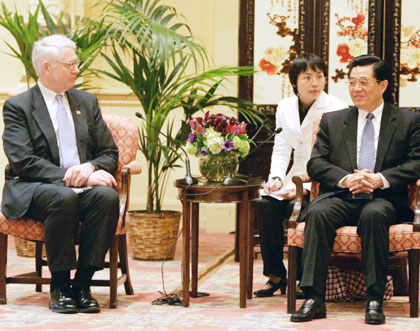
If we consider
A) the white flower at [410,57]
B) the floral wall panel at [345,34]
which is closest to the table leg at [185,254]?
the floral wall panel at [345,34]

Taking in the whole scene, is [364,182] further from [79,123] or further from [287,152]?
[79,123]

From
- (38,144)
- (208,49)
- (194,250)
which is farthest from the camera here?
(208,49)

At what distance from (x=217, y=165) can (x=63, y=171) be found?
0.84 m

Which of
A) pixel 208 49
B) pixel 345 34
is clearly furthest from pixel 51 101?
pixel 208 49

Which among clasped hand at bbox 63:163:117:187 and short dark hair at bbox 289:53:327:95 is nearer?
clasped hand at bbox 63:163:117:187

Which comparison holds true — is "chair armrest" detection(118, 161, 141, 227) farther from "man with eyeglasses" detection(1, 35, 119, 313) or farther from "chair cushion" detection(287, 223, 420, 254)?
"chair cushion" detection(287, 223, 420, 254)

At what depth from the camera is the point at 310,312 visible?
12.7ft

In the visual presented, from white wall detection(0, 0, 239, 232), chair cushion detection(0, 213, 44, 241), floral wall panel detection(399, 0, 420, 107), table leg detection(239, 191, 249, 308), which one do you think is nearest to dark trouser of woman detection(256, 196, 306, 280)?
table leg detection(239, 191, 249, 308)

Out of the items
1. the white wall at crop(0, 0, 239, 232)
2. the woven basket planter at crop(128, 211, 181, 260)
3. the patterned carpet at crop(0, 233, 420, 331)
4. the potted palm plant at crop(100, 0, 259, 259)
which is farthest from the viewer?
the white wall at crop(0, 0, 239, 232)

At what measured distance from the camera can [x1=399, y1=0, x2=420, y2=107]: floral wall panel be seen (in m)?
6.07

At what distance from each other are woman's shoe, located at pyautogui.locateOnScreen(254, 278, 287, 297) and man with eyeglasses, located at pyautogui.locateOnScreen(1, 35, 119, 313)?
0.97 meters

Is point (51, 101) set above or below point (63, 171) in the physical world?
above

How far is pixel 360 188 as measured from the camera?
4094 mm

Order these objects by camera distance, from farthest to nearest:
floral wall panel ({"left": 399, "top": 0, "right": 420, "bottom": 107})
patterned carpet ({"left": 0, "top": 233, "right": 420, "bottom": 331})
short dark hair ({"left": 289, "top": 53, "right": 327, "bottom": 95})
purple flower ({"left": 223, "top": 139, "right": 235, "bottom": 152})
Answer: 1. floral wall panel ({"left": 399, "top": 0, "right": 420, "bottom": 107})
2. short dark hair ({"left": 289, "top": 53, "right": 327, "bottom": 95})
3. purple flower ({"left": 223, "top": 139, "right": 235, "bottom": 152})
4. patterned carpet ({"left": 0, "top": 233, "right": 420, "bottom": 331})
